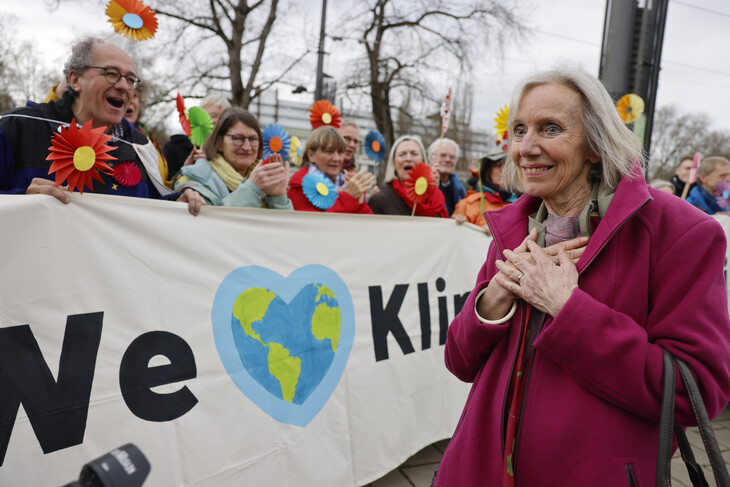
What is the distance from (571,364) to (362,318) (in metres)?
1.74

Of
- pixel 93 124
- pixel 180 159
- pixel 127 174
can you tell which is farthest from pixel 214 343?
pixel 180 159

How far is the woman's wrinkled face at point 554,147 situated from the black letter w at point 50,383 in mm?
1668

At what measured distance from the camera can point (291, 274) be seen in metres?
2.59

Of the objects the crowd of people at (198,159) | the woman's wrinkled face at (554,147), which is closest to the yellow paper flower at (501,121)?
the crowd of people at (198,159)

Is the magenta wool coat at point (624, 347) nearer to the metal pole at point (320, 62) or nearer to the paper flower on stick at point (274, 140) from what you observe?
the paper flower on stick at point (274, 140)

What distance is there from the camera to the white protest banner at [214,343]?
1.81 m

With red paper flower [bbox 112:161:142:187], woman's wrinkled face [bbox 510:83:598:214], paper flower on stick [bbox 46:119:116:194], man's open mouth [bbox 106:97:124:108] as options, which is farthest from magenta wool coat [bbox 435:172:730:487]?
man's open mouth [bbox 106:97:124:108]

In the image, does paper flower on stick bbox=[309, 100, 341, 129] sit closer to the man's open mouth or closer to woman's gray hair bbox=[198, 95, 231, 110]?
woman's gray hair bbox=[198, 95, 231, 110]

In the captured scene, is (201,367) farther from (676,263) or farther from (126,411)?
(676,263)

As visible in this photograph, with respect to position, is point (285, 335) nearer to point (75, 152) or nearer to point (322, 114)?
point (75, 152)

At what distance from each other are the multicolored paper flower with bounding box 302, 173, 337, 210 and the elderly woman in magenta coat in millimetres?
1941

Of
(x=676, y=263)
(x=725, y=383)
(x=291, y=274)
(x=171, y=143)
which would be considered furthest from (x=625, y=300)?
(x=171, y=143)

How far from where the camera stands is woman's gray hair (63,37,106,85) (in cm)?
229

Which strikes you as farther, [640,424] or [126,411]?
[126,411]
